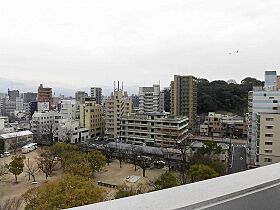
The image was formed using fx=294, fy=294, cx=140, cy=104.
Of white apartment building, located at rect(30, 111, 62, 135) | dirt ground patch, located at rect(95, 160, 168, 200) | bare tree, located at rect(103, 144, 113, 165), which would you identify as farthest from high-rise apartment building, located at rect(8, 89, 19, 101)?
dirt ground patch, located at rect(95, 160, 168, 200)

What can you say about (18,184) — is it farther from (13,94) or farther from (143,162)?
(13,94)

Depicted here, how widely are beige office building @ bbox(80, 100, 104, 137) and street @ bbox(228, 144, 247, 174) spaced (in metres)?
5.99

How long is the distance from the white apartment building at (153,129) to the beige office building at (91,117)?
2.19 m

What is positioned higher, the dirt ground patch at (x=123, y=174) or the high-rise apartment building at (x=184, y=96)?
the high-rise apartment building at (x=184, y=96)

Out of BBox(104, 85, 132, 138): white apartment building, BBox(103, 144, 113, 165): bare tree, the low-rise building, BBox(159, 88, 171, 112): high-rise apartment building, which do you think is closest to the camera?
BBox(103, 144, 113, 165): bare tree

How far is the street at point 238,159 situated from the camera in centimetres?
743

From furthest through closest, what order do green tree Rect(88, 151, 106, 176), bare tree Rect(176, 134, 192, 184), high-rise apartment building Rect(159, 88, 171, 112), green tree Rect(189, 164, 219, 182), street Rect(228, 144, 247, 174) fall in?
high-rise apartment building Rect(159, 88, 171, 112)
street Rect(228, 144, 247, 174)
green tree Rect(88, 151, 106, 176)
bare tree Rect(176, 134, 192, 184)
green tree Rect(189, 164, 219, 182)

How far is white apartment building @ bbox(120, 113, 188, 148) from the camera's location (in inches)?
404

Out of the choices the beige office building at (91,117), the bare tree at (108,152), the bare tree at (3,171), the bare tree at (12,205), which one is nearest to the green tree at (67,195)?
the bare tree at (12,205)

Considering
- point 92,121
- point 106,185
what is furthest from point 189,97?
point 106,185

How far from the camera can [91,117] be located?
13.0 m

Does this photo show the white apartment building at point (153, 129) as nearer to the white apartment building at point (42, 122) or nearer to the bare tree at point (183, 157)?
the bare tree at point (183, 157)

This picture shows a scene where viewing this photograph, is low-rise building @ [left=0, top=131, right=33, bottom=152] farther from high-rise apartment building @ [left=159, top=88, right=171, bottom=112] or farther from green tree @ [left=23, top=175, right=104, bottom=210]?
high-rise apartment building @ [left=159, top=88, right=171, bottom=112]

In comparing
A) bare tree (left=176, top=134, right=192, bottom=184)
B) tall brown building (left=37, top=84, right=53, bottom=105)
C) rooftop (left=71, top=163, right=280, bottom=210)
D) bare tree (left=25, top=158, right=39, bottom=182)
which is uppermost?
tall brown building (left=37, top=84, right=53, bottom=105)
